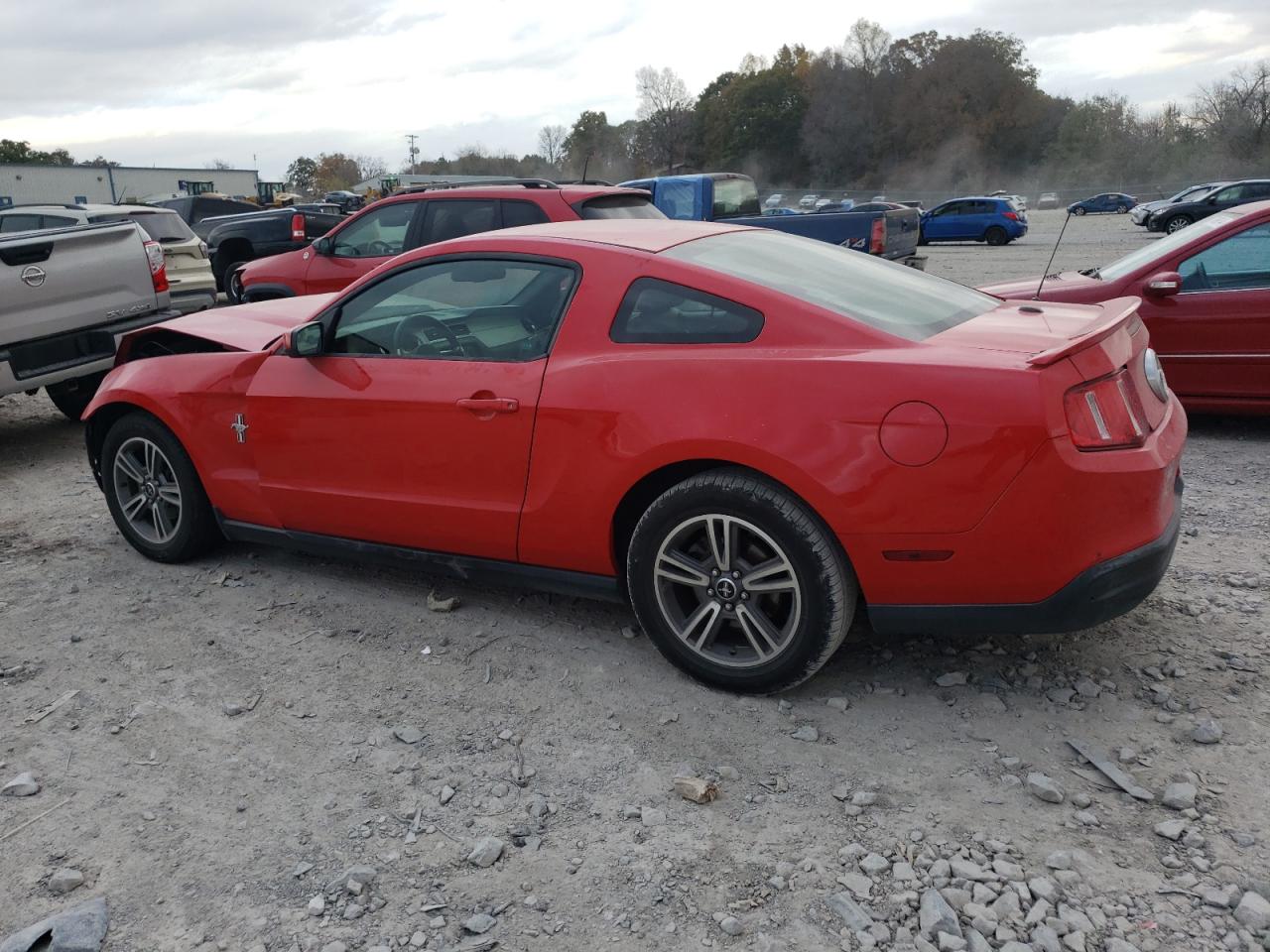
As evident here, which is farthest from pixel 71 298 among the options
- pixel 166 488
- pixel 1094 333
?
pixel 1094 333

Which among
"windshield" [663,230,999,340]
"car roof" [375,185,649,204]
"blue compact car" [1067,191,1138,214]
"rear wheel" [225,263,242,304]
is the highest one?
"car roof" [375,185,649,204]

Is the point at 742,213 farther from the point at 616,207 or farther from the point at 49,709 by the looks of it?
the point at 49,709

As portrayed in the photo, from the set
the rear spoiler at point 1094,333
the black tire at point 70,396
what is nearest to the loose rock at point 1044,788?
the rear spoiler at point 1094,333

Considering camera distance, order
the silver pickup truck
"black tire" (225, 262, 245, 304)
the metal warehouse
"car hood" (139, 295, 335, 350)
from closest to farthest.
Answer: "car hood" (139, 295, 335, 350)
the silver pickup truck
"black tire" (225, 262, 245, 304)
the metal warehouse

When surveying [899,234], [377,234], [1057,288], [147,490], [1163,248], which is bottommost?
[147,490]

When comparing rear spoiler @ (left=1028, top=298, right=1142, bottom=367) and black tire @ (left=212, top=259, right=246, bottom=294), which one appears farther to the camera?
black tire @ (left=212, top=259, right=246, bottom=294)

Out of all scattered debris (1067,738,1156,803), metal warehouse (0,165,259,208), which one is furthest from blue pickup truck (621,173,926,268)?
metal warehouse (0,165,259,208)

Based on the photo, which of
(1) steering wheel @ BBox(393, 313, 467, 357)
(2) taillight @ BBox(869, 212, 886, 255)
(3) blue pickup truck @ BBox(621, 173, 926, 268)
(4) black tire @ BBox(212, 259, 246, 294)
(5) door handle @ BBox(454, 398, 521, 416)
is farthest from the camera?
(4) black tire @ BBox(212, 259, 246, 294)

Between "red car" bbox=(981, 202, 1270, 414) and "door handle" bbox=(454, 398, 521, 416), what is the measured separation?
3805 millimetres

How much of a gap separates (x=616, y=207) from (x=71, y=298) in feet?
13.0

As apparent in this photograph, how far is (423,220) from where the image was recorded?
8656 mm

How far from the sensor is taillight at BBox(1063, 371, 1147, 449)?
309cm

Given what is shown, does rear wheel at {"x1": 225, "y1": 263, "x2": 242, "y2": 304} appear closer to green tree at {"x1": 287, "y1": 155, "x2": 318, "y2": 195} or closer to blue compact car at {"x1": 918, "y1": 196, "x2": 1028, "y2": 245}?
blue compact car at {"x1": 918, "y1": 196, "x2": 1028, "y2": 245}

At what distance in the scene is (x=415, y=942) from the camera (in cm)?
252
